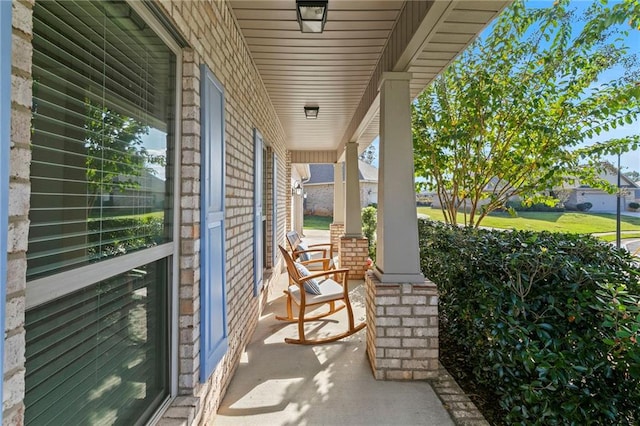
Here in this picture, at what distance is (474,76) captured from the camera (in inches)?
158

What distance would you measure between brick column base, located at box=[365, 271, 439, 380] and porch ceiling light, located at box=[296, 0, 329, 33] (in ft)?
6.66

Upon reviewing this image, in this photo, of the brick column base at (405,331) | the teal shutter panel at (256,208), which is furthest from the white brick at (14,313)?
the teal shutter panel at (256,208)

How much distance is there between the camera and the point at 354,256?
5.86 m

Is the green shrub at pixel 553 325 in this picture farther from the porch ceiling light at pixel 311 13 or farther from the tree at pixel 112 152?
the tree at pixel 112 152

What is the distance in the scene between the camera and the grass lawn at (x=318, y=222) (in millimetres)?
20009

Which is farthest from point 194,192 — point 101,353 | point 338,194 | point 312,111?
point 338,194

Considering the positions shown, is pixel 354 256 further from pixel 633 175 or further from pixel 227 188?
pixel 633 175

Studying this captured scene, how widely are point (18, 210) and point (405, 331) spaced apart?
2.49 metres

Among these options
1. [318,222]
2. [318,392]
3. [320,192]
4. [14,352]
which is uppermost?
[320,192]

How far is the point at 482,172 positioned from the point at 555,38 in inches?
66.0

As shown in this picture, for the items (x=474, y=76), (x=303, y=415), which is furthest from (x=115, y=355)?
(x=474, y=76)

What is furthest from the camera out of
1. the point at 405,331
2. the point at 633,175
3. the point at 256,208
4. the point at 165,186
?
the point at 633,175

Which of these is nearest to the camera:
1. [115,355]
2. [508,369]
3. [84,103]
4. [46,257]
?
[46,257]

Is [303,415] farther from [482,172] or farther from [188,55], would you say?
[482,172]
